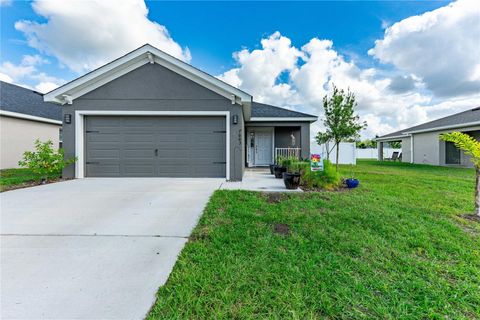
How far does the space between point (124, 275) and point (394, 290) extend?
2.71 metres

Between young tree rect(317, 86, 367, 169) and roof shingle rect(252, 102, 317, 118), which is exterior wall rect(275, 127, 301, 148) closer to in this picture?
roof shingle rect(252, 102, 317, 118)

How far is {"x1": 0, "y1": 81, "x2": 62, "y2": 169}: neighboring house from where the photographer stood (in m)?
10.0

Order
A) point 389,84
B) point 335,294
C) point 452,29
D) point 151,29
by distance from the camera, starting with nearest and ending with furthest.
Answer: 1. point 335,294
2. point 452,29
3. point 151,29
4. point 389,84

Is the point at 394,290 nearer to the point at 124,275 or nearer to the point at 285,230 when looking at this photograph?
the point at 285,230

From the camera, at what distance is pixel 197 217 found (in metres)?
3.90

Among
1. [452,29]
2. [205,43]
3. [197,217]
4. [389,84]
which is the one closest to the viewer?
[197,217]

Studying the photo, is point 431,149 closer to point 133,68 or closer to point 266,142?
point 266,142

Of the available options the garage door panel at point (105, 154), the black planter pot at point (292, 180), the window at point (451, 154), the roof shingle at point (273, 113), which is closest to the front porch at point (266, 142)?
the roof shingle at point (273, 113)

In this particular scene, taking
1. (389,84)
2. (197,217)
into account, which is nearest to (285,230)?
(197,217)

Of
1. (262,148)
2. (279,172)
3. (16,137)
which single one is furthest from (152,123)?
(16,137)

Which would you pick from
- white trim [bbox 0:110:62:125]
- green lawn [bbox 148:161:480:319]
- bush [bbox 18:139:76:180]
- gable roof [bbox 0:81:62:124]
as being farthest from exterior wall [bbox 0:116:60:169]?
green lawn [bbox 148:161:480:319]

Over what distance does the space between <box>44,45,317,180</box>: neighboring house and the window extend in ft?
58.0

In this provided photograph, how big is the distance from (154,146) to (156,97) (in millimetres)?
1850

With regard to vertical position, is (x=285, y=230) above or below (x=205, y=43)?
below
